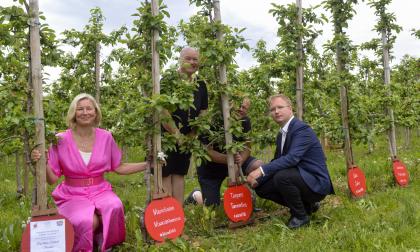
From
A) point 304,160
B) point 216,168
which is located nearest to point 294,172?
point 304,160

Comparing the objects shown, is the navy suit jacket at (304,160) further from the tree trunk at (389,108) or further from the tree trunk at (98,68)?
the tree trunk at (98,68)

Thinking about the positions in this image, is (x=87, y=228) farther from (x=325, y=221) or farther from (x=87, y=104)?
(x=325, y=221)

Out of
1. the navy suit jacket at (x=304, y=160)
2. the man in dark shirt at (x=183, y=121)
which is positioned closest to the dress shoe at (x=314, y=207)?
the navy suit jacket at (x=304, y=160)

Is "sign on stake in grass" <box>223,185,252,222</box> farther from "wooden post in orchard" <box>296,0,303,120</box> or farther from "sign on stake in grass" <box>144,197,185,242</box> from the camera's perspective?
"wooden post in orchard" <box>296,0,303,120</box>

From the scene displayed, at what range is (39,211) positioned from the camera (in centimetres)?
335

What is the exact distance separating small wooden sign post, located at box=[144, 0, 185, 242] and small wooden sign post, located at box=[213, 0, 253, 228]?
0.86m

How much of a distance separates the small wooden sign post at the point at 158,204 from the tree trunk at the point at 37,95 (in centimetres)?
101

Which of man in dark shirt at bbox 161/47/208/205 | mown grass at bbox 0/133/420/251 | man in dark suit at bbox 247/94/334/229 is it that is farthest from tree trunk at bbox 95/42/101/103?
man in dark suit at bbox 247/94/334/229

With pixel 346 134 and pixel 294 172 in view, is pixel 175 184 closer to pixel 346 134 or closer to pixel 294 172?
pixel 294 172

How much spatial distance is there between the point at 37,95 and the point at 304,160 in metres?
2.99

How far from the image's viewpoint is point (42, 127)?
3.45m

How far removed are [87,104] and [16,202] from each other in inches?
149

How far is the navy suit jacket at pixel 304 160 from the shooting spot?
14.6 ft

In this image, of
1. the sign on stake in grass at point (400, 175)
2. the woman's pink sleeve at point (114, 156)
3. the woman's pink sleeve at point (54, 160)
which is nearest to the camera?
the woman's pink sleeve at point (54, 160)
